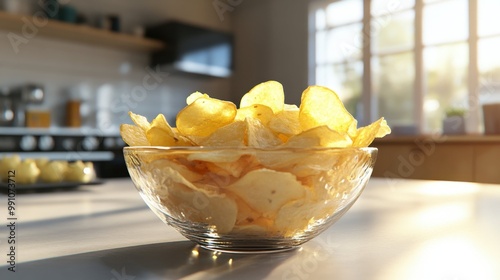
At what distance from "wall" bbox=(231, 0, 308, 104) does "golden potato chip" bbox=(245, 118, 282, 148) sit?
426 cm

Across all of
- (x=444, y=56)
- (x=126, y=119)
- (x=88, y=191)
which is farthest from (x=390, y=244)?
(x=126, y=119)

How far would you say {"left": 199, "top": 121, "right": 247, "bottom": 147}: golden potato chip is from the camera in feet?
1.31

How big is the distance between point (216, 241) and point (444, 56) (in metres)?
3.94

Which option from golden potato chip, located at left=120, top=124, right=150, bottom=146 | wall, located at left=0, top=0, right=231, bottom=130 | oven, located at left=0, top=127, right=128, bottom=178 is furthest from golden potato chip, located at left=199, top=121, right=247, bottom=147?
wall, located at left=0, top=0, right=231, bottom=130

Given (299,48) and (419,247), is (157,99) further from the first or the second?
(419,247)

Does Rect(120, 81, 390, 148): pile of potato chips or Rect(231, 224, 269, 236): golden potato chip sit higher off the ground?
Rect(120, 81, 390, 148): pile of potato chips

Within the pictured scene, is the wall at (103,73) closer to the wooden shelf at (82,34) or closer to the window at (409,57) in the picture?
the wooden shelf at (82,34)

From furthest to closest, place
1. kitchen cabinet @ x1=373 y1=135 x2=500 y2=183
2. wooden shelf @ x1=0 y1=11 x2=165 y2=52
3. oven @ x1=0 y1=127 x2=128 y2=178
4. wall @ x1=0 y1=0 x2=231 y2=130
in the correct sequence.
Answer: wall @ x1=0 y1=0 x2=231 y2=130, wooden shelf @ x1=0 y1=11 x2=165 y2=52, oven @ x1=0 y1=127 x2=128 y2=178, kitchen cabinet @ x1=373 y1=135 x2=500 y2=183

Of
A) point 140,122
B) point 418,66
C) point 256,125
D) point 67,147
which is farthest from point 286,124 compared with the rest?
point 418,66

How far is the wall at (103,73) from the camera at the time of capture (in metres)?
3.91

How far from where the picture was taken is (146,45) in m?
4.40

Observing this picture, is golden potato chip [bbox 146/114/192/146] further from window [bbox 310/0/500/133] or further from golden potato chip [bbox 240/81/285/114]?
window [bbox 310/0/500/133]

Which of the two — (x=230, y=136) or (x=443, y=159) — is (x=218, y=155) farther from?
(x=443, y=159)

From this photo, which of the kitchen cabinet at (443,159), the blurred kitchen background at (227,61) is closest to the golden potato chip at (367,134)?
the kitchen cabinet at (443,159)
